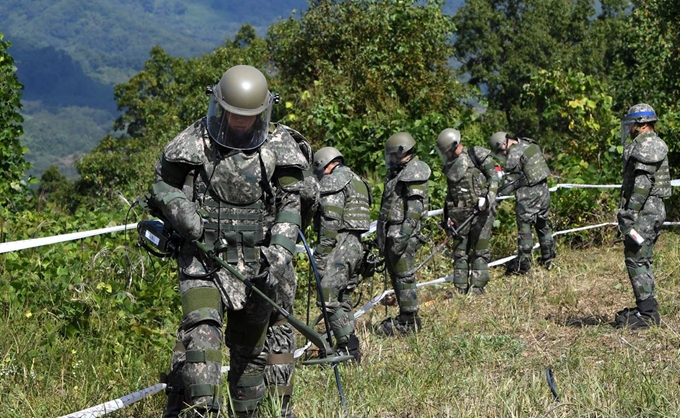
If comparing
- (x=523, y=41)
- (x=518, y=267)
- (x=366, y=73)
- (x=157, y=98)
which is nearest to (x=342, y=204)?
(x=518, y=267)

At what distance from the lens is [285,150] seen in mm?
5172

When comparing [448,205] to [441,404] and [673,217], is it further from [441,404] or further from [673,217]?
[441,404]

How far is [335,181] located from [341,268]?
790 mm

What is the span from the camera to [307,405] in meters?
5.50

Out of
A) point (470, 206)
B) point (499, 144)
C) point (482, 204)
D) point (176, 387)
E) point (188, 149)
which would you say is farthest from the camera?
point (499, 144)

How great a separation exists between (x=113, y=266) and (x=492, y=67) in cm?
4336

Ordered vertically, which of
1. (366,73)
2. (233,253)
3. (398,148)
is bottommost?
(366,73)

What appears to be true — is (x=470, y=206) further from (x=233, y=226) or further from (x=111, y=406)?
(x=111, y=406)

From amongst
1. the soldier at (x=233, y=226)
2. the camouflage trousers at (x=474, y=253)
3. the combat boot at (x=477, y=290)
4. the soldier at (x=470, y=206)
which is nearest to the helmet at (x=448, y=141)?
the soldier at (x=470, y=206)

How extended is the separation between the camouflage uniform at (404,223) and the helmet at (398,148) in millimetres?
85

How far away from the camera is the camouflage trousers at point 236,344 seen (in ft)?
15.5

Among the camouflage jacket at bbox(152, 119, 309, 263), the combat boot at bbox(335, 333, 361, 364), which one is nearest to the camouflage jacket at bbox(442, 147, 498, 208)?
the combat boot at bbox(335, 333, 361, 364)

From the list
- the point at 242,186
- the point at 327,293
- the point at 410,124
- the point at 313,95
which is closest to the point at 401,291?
the point at 327,293

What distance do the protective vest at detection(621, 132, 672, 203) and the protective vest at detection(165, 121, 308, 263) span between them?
12.8 ft
